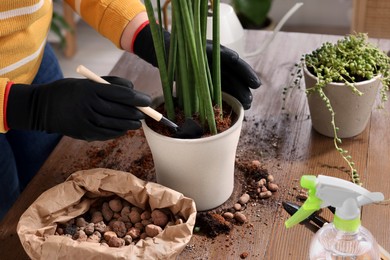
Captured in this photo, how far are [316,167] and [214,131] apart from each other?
0.78ft

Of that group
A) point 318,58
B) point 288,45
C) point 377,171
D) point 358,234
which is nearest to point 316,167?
point 377,171

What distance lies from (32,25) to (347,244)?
0.75 m

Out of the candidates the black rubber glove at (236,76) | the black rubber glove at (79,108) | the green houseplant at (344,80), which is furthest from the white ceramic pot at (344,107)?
the black rubber glove at (79,108)

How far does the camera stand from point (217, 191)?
98 cm

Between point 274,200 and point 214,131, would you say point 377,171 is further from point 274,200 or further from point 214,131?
point 214,131

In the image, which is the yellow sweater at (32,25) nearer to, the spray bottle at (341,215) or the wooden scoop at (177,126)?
the wooden scoop at (177,126)

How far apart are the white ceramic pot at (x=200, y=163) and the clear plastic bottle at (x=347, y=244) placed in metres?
0.24

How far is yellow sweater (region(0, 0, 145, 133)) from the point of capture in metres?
1.06

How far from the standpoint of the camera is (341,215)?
68 centimetres

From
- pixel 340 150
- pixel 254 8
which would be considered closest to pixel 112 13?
pixel 340 150

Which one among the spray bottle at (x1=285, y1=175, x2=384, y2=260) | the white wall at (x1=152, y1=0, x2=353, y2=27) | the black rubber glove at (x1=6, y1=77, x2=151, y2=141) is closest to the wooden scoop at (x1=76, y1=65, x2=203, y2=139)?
the black rubber glove at (x1=6, y1=77, x2=151, y2=141)

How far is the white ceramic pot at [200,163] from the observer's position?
91 cm

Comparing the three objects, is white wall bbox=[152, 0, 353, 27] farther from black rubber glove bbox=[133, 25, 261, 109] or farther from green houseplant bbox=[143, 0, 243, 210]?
green houseplant bbox=[143, 0, 243, 210]

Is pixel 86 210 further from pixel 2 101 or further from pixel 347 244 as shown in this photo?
pixel 347 244
